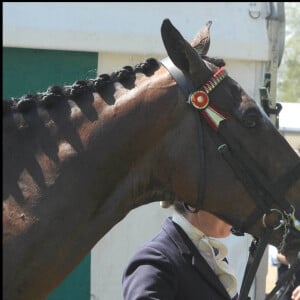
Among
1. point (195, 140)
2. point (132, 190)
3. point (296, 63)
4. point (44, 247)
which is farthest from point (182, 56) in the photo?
point (296, 63)

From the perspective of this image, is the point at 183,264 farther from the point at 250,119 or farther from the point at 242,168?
the point at 250,119

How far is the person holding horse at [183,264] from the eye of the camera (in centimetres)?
233

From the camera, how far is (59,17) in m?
4.29

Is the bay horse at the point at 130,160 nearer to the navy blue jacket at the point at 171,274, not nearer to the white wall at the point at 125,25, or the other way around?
the navy blue jacket at the point at 171,274

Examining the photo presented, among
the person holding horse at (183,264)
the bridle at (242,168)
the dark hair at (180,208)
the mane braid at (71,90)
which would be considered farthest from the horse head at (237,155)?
the dark hair at (180,208)

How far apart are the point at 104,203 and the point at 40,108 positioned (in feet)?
1.22

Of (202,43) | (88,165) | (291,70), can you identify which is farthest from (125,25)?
(291,70)

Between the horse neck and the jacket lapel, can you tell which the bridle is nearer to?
the horse neck

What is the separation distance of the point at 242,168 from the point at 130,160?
386mm

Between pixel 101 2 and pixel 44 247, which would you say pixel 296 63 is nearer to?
pixel 101 2

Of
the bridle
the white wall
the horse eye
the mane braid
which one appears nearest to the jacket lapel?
the bridle

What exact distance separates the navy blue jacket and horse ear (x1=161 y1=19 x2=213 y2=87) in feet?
2.13

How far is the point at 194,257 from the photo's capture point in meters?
2.45

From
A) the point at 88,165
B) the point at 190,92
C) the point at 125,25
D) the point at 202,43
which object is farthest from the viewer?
the point at 125,25
